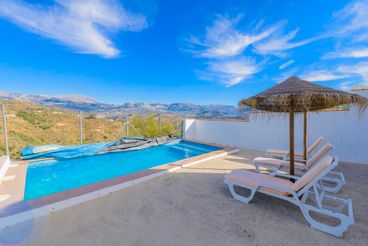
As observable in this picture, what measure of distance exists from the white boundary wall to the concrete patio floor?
3205 millimetres

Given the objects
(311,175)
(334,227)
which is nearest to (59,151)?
(311,175)

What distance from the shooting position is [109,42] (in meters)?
11.9

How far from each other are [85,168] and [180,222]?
4647 millimetres

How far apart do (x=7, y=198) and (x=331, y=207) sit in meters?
6.14

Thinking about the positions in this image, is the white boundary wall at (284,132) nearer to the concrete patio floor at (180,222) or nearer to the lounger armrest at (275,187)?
the concrete patio floor at (180,222)

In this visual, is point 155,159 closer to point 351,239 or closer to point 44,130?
point 351,239

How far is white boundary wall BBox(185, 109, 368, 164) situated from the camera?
5789 millimetres

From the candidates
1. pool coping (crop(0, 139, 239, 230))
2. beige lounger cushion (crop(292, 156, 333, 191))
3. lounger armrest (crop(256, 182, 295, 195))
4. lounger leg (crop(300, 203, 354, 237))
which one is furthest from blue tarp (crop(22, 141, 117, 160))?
lounger leg (crop(300, 203, 354, 237))

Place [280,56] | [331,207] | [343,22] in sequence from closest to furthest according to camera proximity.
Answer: [331,207] < [343,22] < [280,56]

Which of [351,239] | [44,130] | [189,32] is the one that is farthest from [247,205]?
[44,130]

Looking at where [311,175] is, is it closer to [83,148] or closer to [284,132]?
[284,132]

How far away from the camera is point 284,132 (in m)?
7.45

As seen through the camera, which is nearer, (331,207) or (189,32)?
(331,207)

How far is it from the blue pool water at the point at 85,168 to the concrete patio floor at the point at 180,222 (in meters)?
1.59
